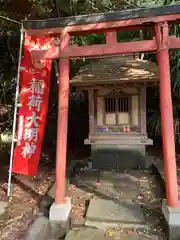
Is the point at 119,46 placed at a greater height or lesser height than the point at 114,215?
greater

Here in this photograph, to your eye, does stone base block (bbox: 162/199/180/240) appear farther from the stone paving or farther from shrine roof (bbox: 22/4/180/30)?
shrine roof (bbox: 22/4/180/30)

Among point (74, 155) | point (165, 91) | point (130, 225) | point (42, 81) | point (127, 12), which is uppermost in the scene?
point (127, 12)

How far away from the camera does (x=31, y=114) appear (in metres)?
4.28

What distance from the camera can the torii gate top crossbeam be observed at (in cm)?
337

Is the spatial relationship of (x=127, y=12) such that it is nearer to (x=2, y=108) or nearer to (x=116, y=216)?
(x=116, y=216)

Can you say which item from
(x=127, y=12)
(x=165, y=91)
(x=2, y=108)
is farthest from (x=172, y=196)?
(x=2, y=108)

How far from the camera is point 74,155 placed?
7852mm

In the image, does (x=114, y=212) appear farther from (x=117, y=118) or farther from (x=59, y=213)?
(x=117, y=118)

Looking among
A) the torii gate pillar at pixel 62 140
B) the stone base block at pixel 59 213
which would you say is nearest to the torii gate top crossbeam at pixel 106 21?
the torii gate pillar at pixel 62 140

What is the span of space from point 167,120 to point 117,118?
286cm

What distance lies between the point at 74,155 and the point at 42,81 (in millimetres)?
4076

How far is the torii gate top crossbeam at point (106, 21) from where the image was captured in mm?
3365

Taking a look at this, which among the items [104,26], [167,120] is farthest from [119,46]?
[167,120]

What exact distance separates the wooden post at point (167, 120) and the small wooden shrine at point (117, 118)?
2.46 meters
